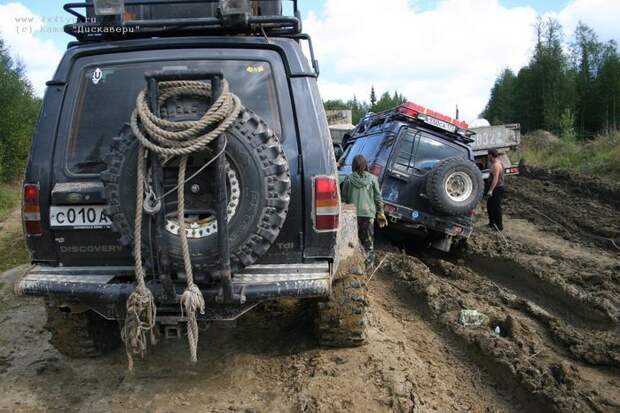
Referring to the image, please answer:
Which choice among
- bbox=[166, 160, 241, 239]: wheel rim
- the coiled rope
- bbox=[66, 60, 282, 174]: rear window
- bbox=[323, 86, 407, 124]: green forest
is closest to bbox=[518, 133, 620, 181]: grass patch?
bbox=[66, 60, 282, 174]: rear window

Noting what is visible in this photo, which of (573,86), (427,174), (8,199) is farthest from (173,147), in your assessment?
(573,86)

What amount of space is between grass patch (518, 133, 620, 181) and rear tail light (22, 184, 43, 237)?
15921 mm

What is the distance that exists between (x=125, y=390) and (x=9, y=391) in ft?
2.55

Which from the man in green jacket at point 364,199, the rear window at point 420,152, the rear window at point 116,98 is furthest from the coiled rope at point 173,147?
the rear window at point 420,152

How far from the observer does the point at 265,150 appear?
289 centimetres

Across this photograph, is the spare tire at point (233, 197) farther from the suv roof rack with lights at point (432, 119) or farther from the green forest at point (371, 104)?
the green forest at point (371, 104)

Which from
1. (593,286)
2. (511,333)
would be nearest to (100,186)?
(511,333)

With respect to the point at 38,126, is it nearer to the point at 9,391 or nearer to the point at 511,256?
the point at 9,391

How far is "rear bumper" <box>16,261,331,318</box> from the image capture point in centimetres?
301

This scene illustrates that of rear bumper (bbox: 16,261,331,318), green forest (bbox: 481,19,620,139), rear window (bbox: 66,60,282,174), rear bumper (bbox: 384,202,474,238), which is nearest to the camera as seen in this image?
rear bumper (bbox: 16,261,331,318)

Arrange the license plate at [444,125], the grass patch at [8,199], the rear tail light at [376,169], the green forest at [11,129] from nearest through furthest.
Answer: the rear tail light at [376,169] < the license plate at [444,125] < the grass patch at [8,199] < the green forest at [11,129]

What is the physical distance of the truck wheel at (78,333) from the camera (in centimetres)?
362

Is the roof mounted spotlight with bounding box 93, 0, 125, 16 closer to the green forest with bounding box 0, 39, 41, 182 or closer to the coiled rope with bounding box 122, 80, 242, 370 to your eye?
the coiled rope with bounding box 122, 80, 242, 370

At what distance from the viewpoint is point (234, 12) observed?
3.29m
